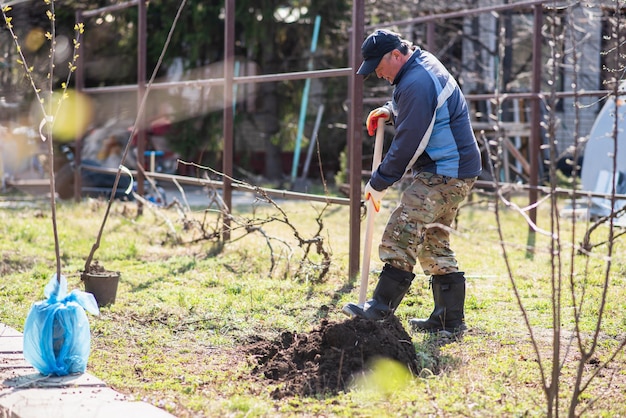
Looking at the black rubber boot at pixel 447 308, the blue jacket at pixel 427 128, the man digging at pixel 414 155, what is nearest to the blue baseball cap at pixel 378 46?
the man digging at pixel 414 155

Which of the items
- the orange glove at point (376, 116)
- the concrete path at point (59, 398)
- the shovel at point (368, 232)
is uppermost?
the orange glove at point (376, 116)

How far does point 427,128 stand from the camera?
4520 mm

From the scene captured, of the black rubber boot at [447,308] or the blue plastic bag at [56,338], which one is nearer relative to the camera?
the blue plastic bag at [56,338]

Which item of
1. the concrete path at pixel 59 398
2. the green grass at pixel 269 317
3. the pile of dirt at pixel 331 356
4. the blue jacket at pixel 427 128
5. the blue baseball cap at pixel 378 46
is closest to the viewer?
the concrete path at pixel 59 398

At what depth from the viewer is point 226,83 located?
8141 millimetres

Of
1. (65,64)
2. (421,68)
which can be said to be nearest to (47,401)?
(421,68)

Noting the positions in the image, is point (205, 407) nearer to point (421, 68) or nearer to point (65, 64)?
point (421, 68)

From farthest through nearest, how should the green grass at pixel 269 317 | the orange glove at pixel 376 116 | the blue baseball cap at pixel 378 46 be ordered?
the orange glove at pixel 376 116 < the blue baseball cap at pixel 378 46 < the green grass at pixel 269 317

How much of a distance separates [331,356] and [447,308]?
3.99 ft

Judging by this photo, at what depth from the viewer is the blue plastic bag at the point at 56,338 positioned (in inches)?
154

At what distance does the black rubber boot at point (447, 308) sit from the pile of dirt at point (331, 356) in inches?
27.2

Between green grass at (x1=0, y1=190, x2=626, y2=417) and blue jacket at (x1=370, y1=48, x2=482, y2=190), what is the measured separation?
384 millimetres

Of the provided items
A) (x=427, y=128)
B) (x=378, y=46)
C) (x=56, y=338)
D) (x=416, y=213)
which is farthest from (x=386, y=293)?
(x=56, y=338)

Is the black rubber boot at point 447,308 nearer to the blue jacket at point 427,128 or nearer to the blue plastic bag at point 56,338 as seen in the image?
the blue jacket at point 427,128
